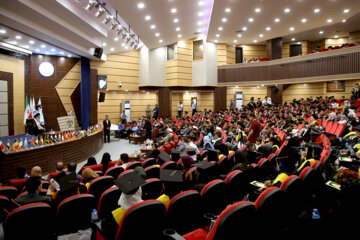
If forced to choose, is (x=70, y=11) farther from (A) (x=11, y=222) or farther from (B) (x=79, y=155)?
(A) (x=11, y=222)

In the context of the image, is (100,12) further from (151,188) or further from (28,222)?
(28,222)

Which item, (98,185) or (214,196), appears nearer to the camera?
(214,196)

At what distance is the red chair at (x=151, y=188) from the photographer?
10.1ft

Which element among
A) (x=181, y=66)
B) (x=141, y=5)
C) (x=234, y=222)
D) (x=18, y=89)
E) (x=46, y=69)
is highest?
(x=141, y=5)

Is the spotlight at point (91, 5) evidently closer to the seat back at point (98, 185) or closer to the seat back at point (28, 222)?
the seat back at point (98, 185)

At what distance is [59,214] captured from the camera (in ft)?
8.39

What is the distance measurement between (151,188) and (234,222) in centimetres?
155

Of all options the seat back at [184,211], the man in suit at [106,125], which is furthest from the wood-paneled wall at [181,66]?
the seat back at [184,211]

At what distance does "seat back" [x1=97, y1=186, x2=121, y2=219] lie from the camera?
9.18ft

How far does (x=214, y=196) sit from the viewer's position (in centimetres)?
265

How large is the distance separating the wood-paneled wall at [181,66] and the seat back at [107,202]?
14.9 m

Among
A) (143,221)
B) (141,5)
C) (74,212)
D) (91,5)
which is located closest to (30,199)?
(74,212)

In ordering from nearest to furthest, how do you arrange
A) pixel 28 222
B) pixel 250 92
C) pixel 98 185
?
pixel 28 222 → pixel 98 185 → pixel 250 92

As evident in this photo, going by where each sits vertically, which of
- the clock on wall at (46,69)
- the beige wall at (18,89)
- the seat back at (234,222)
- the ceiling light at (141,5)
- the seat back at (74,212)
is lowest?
the seat back at (74,212)
